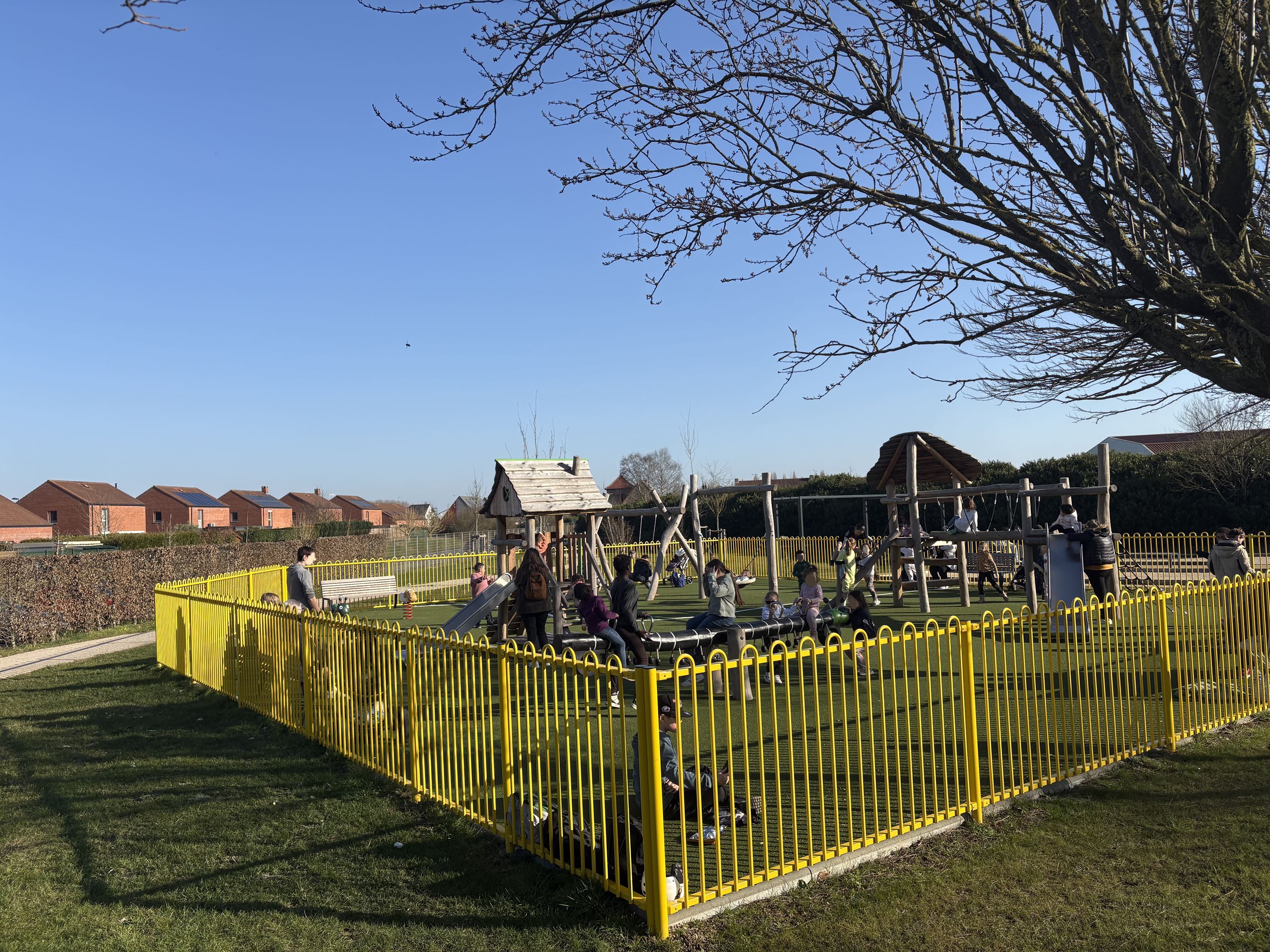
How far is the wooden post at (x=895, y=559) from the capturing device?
1908 cm

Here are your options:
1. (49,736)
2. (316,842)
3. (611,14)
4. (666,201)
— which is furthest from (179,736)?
(611,14)

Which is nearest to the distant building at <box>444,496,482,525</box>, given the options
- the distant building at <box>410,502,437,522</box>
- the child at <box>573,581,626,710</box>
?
the distant building at <box>410,502,437,522</box>

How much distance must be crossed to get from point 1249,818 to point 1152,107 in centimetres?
472

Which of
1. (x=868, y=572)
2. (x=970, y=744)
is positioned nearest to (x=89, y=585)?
(x=868, y=572)

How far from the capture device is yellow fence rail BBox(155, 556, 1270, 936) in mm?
5172

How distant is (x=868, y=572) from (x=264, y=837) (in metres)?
14.4

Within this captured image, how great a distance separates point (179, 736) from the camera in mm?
9789

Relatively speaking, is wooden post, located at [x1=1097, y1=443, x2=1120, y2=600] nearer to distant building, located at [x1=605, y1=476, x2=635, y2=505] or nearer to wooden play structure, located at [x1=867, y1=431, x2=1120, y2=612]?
wooden play structure, located at [x1=867, y1=431, x2=1120, y2=612]

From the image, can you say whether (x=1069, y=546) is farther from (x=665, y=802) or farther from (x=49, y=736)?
(x=49, y=736)

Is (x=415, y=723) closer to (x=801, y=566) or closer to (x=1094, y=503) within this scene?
(x=801, y=566)

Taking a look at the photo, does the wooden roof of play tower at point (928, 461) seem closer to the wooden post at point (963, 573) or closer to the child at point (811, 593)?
the wooden post at point (963, 573)

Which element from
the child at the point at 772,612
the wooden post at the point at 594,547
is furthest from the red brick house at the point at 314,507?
the child at the point at 772,612

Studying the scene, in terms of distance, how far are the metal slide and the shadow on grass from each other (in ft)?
12.0

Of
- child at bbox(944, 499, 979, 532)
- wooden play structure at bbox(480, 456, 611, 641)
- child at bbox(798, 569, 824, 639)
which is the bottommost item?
child at bbox(798, 569, 824, 639)
